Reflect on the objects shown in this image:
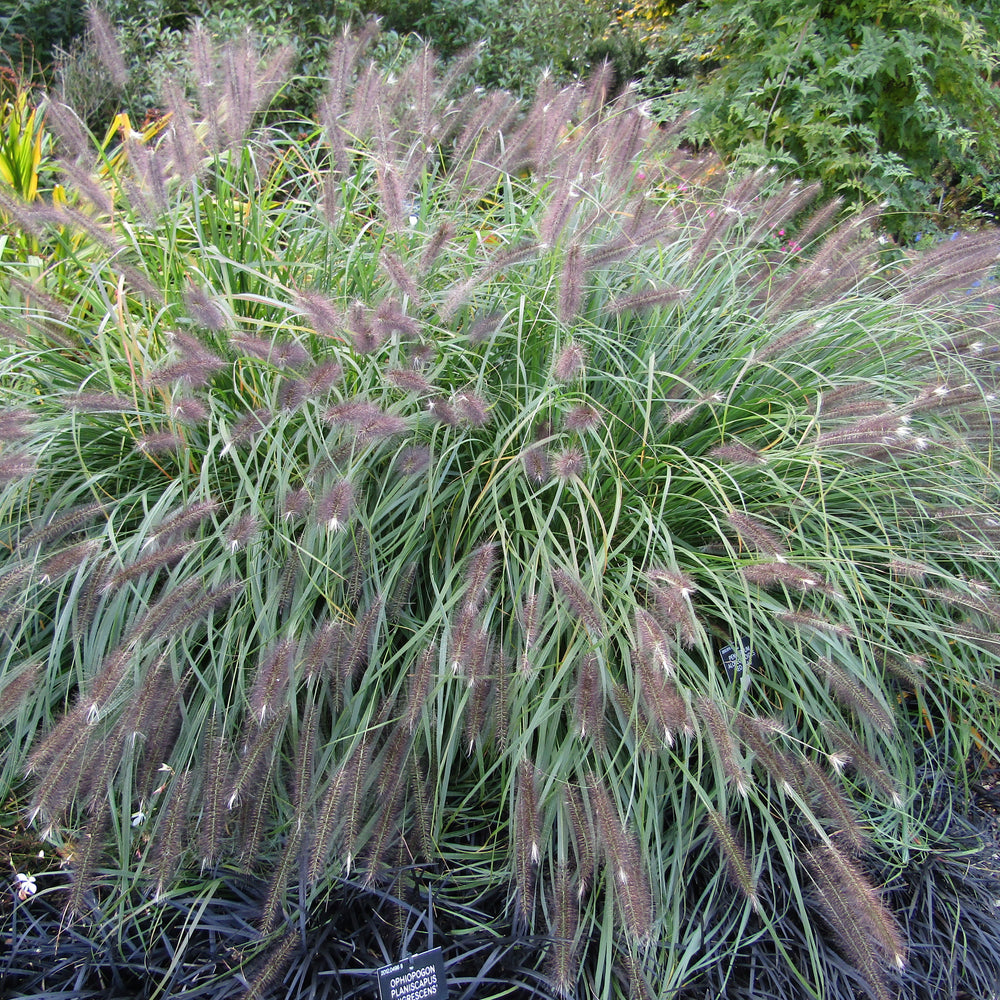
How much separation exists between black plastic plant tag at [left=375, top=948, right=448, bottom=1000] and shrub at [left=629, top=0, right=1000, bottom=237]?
4.38 meters

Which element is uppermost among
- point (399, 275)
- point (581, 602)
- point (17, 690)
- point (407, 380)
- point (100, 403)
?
point (399, 275)

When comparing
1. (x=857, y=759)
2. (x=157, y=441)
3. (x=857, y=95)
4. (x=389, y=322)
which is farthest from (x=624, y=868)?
(x=857, y=95)

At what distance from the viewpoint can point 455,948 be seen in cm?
206

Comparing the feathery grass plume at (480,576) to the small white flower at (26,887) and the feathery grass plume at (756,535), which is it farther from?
the small white flower at (26,887)

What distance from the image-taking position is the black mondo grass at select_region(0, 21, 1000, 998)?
6.41ft

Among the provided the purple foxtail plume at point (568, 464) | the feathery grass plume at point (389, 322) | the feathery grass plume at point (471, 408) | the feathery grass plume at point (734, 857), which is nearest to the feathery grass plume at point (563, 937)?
the feathery grass plume at point (734, 857)

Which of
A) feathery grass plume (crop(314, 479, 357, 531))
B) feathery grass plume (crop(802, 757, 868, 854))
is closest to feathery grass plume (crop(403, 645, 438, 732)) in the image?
feathery grass plume (crop(314, 479, 357, 531))

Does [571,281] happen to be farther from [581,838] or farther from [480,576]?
[581,838]

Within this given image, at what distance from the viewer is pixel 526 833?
1.84 m

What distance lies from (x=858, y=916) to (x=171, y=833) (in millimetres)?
1544

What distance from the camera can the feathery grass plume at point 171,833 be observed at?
1.83m

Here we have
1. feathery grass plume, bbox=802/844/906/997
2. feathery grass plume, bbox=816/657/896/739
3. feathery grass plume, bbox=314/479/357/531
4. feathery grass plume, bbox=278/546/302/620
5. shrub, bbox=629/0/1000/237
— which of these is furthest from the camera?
shrub, bbox=629/0/1000/237

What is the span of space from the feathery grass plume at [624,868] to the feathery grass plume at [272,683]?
2.49 ft

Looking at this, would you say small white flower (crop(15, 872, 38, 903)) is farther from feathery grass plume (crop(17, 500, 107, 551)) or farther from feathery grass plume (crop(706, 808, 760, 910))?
feathery grass plume (crop(706, 808, 760, 910))
